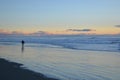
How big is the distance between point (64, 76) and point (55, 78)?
66cm

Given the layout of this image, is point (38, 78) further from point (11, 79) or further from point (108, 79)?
point (108, 79)

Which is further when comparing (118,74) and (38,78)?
(118,74)

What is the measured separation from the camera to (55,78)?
11.8 metres

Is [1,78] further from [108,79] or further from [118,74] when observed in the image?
[118,74]

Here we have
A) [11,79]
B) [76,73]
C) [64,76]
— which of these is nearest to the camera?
[11,79]

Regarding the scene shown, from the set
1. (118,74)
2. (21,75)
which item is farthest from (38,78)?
(118,74)

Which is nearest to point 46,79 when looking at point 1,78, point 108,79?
point 1,78

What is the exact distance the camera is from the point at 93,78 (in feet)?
38.7

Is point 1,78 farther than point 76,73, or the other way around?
point 76,73

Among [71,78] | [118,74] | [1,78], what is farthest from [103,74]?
[1,78]

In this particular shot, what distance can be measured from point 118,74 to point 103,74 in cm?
82

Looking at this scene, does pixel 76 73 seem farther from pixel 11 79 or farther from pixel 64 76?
pixel 11 79

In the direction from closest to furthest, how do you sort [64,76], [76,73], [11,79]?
[11,79]
[64,76]
[76,73]

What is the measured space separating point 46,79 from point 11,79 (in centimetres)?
159
